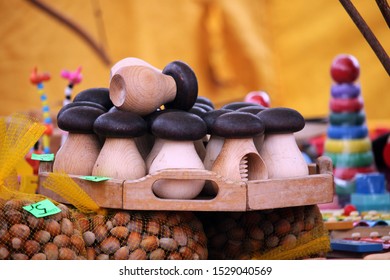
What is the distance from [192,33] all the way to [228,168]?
2.33m

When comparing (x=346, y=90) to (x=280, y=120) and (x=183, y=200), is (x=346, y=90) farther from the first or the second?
(x=183, y=200)

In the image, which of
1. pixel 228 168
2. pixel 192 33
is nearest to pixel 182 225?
pixel 228 168

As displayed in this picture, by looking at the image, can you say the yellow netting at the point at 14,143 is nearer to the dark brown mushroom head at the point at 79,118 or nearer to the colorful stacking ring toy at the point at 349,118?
the dark brown mushroom head at the point at 79,118

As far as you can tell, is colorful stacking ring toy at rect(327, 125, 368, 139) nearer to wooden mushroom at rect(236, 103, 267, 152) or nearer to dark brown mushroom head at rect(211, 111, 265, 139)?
wooden mushroom at rect(236, 103, 267, 152)

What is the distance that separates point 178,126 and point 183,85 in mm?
103

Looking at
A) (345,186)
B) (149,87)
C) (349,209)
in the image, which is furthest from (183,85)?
(345,186)

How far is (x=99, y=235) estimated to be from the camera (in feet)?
4.25

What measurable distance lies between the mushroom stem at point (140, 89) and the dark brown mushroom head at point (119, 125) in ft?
0.07

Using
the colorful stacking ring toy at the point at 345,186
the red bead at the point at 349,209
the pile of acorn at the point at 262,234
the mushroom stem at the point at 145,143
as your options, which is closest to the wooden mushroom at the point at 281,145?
the pile of acorn at the point at 262,234

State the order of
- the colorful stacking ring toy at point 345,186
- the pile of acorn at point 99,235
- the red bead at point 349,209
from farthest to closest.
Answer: the colorful stacking ring toy at point 345,186
the red bead at point 349,209
the pile of acorn at point 99,235

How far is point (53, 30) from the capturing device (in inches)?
140

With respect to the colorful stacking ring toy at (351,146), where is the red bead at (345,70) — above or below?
above

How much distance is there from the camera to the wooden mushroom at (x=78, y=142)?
1.38 metres
